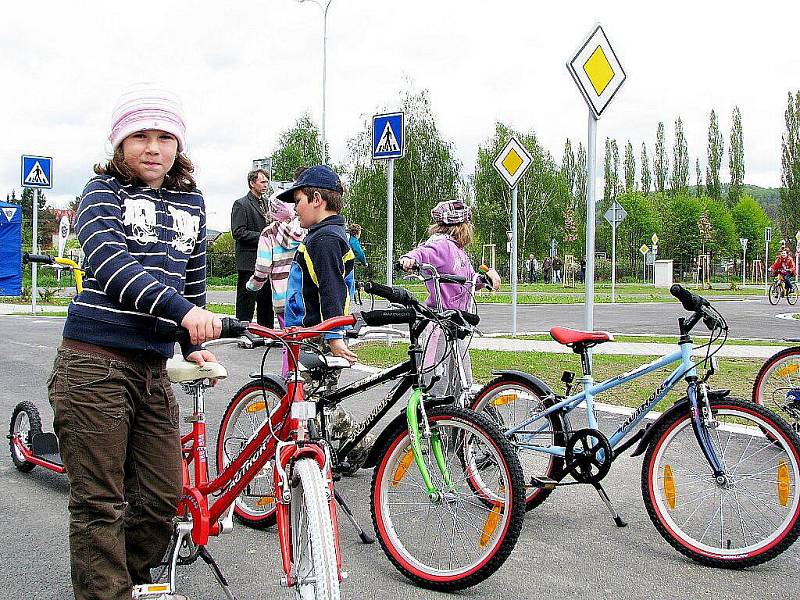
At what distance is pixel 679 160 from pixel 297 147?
5234 centimetres

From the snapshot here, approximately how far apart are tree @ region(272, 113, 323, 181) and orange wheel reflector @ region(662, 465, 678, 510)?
186 feet

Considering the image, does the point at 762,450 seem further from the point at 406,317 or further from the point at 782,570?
the point at 406,317

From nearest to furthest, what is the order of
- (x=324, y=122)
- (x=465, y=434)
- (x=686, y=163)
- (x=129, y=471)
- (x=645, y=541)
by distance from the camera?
(x=129, y=471), (x=465, y=434), (x=645, y=541), (x=324, y=122), (x=686, y=163)

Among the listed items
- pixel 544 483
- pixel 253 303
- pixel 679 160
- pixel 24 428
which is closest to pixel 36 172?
pixel 253 303

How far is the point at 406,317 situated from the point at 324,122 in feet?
127

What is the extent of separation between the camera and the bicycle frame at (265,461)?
10.4 ft

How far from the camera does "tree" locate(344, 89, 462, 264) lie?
166 feet

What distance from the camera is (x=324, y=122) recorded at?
41688 mm

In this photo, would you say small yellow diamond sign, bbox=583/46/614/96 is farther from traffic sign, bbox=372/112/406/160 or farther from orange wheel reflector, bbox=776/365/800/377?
traffic sign, bbox=372/112/406/160

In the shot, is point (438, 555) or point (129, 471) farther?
point (438, 555)

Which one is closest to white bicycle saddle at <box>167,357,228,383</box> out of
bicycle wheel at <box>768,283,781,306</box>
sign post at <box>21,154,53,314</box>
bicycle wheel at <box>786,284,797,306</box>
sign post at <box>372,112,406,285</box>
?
sign post at <box>372,112,406,285</box>

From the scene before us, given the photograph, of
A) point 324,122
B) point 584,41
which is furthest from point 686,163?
A: point 584,41

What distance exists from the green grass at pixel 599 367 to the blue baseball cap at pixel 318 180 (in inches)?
165

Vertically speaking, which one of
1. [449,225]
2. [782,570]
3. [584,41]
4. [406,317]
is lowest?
[782,570]
